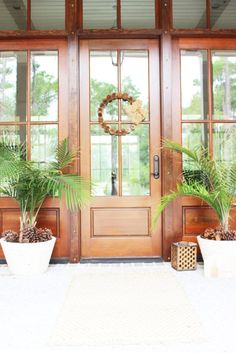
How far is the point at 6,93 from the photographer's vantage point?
9.93 ft

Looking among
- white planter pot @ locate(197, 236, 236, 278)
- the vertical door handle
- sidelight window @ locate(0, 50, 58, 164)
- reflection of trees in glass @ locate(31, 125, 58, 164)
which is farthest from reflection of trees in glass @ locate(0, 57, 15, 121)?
white planter pot @ locate(197, 236, 236, 278)

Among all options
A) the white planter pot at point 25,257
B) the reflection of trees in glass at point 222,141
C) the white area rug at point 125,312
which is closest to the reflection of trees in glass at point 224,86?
the reflection of trees in glass at point 222,141

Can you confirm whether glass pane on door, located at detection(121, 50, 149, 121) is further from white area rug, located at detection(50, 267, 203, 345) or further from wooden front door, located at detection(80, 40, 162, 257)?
white area rug, located at detection(50, 267, 203, 345)

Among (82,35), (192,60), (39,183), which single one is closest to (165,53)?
(192,60)

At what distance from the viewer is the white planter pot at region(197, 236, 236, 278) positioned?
2471 mm

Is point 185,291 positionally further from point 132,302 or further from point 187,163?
point 187,163

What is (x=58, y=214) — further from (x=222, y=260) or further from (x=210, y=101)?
(x=210, y=101)

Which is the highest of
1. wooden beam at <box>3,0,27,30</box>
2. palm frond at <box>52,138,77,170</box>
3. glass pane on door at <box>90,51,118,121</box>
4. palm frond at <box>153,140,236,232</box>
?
wooden beam at <box>3,0,27,30</box>

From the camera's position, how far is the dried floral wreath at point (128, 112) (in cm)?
296

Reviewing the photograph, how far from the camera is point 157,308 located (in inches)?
75.4

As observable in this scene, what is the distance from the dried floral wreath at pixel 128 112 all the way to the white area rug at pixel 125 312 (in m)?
1.32

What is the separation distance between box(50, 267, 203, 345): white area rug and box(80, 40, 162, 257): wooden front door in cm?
51

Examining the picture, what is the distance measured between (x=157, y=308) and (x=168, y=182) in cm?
129

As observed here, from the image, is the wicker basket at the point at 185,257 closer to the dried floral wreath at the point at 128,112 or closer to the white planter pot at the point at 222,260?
the white planter pot at the point at 222,260
